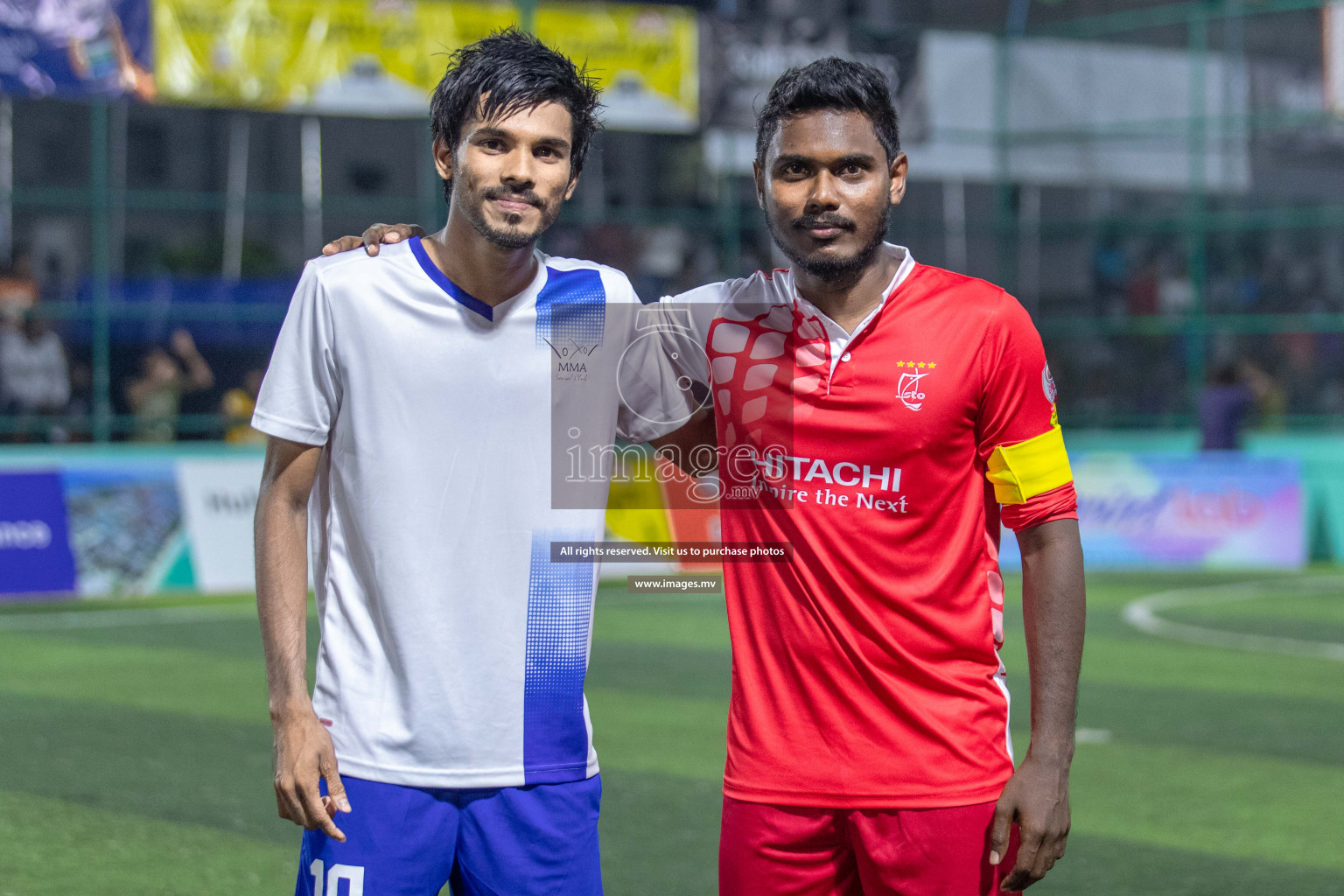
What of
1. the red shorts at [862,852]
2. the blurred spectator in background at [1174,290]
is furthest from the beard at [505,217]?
the blurred spectator in background at [1174,290]

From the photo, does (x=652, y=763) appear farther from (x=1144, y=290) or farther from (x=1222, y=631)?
(x=1144, y=290)

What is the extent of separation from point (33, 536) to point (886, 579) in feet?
36.8

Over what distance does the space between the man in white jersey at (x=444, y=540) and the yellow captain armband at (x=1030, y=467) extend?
72cm

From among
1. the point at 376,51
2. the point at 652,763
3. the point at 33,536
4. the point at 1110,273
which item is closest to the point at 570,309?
the point at 652,763

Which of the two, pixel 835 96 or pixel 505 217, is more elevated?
pixel 835 96

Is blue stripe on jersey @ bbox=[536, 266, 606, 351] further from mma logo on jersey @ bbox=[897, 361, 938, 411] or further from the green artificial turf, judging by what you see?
the green artificial turf

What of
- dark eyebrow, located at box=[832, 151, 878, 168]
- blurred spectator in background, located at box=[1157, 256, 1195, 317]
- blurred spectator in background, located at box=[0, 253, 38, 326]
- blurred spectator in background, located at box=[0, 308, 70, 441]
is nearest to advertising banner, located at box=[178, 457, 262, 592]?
blurred spectator in background, located at box=[0, 308, 70, 441]

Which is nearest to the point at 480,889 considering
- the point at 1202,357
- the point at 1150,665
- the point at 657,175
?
the point at 1150,665

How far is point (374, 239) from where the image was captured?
3068 mm

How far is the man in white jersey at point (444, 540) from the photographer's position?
285 cm

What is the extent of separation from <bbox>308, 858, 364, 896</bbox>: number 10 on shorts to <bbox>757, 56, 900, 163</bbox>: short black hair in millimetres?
1457

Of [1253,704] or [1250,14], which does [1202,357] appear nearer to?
[1250,14]

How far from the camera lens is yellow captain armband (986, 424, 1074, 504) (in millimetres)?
2910

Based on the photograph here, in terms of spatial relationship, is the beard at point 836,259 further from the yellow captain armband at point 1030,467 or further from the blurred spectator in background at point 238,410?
the blurred spectator in background at point 238,410
